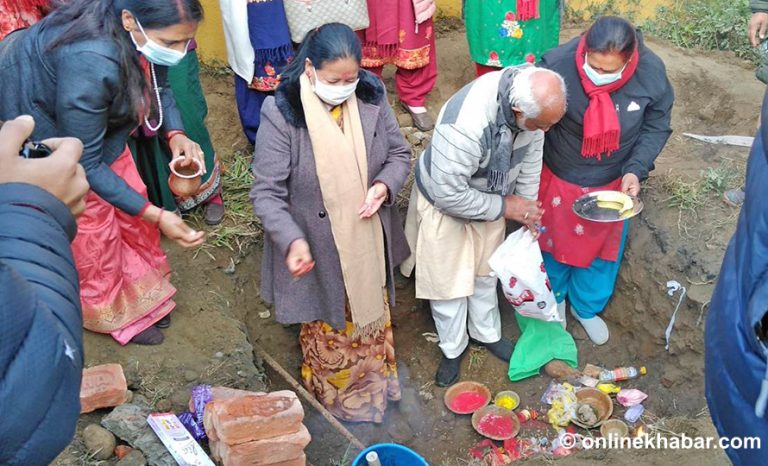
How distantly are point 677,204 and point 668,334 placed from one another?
789 mm

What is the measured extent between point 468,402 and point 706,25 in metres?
4.10

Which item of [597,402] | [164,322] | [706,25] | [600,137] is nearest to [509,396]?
[597,402]

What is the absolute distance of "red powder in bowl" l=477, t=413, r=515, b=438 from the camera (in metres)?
4.27

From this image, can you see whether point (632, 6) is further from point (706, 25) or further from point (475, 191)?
point (475, 191)

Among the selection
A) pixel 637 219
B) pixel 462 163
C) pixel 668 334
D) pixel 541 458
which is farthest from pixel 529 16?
pixel 541 458

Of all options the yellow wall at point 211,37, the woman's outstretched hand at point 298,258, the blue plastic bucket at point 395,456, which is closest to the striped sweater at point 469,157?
the woman's outstretched hand at point 298,258

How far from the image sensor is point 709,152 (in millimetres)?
5109

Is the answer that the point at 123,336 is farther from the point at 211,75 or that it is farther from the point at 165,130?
the point at 211,75

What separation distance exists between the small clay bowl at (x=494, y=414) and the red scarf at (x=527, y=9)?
7.90ft

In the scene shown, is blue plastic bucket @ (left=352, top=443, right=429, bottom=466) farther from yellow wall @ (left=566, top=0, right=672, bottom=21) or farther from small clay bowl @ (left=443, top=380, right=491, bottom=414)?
yellow wall @ (left=566, top=0, right=672, bottom=21)

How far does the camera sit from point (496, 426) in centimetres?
431

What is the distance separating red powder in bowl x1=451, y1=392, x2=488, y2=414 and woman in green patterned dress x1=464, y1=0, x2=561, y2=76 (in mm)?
2126

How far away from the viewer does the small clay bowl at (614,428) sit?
4.14 meters

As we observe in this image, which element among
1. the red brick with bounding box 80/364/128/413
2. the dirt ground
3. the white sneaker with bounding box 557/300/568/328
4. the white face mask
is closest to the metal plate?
the dirt ground
